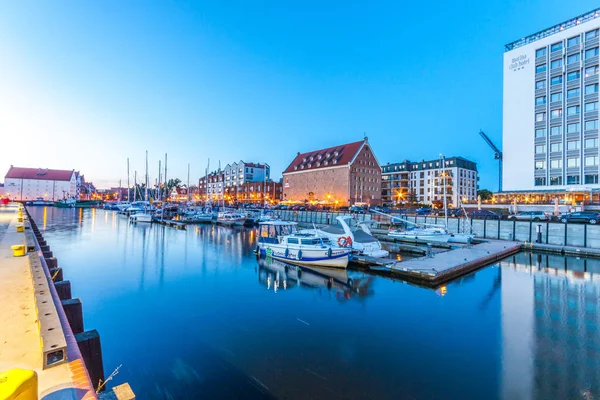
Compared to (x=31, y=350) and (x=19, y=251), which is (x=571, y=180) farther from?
(x=19, y=251)

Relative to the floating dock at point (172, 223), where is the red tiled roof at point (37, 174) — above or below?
above

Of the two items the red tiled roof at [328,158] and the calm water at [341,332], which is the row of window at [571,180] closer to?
the red tiled roof at [328,158]

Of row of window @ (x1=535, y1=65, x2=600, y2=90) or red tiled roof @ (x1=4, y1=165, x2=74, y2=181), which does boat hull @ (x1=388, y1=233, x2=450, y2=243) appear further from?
red tiled roof @ (x1=4, y1=165, x2=74, y2=181)

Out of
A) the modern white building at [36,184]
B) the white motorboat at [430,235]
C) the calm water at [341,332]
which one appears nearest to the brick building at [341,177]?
the white motorboat at [430,235]

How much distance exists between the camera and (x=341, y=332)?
12.8m

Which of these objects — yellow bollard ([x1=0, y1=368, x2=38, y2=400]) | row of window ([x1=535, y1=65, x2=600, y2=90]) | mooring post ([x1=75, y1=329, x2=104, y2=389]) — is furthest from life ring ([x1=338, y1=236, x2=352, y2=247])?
row of window ([x1=535, y1=65, x2=600, y2=90])

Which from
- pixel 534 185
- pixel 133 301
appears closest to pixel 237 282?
pixel 133 301

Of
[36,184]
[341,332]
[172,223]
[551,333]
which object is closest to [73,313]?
[341,332]

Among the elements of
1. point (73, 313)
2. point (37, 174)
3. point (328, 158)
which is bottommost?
point (73, 313)

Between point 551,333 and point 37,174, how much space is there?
612ft

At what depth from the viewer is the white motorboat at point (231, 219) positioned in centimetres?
5638

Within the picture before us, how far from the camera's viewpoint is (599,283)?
20266 mm

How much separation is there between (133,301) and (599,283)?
29.2 m

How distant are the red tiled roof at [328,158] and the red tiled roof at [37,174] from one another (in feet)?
398
